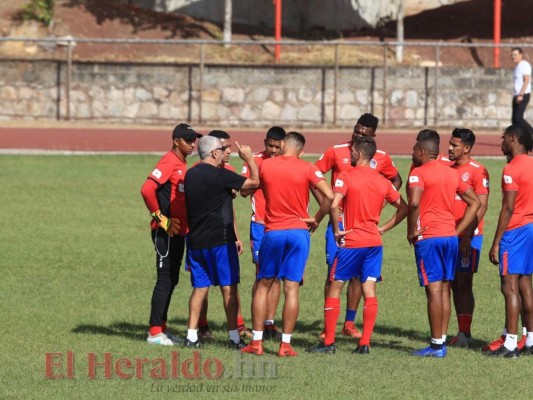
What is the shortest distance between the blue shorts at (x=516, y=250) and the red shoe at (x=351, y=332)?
5.89 feet

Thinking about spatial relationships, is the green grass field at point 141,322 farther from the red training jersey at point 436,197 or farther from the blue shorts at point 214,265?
the red training jersey at point 436,197

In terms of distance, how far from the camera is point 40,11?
38.4 metres

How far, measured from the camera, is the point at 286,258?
10617 millimetres

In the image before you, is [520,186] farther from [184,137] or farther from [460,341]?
[184,137]

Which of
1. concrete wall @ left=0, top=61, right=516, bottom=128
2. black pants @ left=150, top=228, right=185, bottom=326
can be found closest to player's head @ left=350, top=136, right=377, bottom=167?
black pants @ left=150, top=228, right=185, bottom=326

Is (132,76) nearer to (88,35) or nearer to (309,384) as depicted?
(88,35)

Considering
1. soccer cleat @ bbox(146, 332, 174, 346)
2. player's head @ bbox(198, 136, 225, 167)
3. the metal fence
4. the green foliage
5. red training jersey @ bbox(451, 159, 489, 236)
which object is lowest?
soccer cleat @ bbox(146, 332, 174, 346)

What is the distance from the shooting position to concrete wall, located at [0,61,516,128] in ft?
114

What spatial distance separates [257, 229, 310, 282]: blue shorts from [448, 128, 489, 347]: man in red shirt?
1.55 m

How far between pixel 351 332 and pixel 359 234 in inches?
63.1

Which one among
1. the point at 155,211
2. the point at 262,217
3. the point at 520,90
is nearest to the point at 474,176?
the point at 262,217

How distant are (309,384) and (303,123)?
25.6m

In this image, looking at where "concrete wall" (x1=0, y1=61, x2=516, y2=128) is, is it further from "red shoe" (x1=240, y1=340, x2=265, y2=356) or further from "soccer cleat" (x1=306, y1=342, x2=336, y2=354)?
"red shoe" (x1=240, y1=340, x2=265, y2=356)

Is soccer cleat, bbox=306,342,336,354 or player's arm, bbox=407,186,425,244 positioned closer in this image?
player's arm, bbox=407,186,425,244
